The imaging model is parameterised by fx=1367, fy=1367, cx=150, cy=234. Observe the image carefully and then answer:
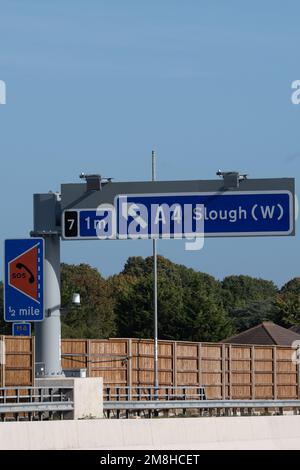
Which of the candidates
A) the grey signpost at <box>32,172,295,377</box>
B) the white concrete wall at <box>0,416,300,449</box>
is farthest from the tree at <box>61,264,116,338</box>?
the white concrete wall at <box>0,416,300,449</box>

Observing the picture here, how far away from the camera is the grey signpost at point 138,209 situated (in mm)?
32375

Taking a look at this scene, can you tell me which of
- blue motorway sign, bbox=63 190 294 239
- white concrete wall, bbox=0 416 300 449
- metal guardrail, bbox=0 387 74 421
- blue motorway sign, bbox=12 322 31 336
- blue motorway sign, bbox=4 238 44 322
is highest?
blue motorway sign, bbox=63 190 294 239

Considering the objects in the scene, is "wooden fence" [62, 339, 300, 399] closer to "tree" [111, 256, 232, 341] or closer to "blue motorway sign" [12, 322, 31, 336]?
"blue motorway sign" [12, 322, 31, 336]

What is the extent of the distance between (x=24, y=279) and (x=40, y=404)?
12.5ft

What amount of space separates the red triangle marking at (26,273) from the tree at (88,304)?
6397 centimetres

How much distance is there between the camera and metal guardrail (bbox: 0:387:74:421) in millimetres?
28750

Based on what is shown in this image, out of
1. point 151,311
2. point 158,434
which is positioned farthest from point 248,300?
point 158,434

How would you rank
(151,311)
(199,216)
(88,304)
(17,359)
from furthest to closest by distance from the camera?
1. (88,304)
2. (151,311)
3. (17,359)
4. (199,216)

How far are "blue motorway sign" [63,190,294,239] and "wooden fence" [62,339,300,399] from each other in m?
10.4

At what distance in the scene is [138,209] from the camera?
1291 inches

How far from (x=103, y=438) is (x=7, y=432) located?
310 centimetres

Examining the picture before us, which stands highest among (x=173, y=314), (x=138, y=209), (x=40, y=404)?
(x=138, y=209)

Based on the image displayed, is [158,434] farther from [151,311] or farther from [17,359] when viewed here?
[151,311]
